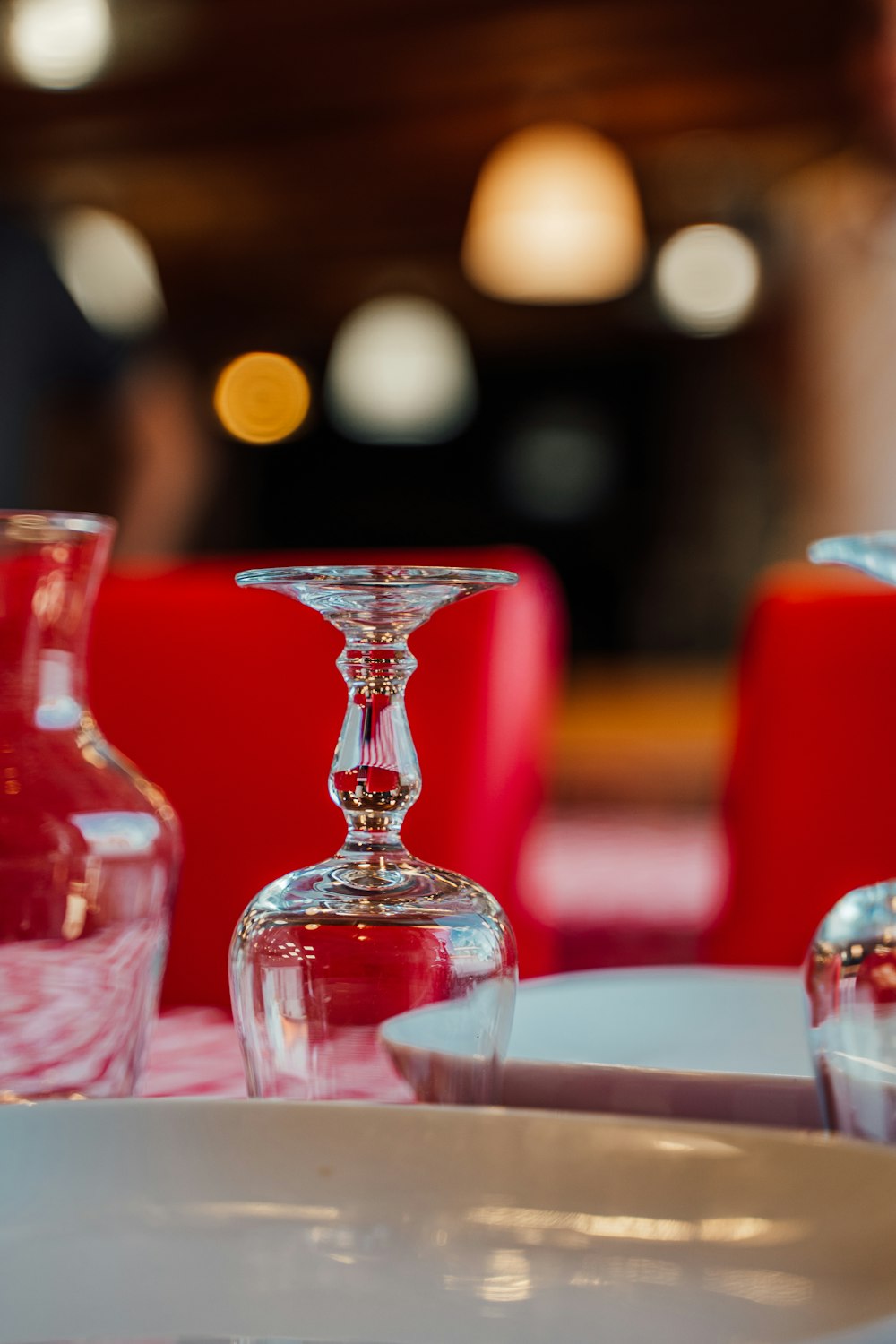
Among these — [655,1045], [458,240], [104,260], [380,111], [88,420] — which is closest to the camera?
[655,1045]

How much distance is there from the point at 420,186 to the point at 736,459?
1707 millimetres

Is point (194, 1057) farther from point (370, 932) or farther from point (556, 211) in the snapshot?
point (556, 211)

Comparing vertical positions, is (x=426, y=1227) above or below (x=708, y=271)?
below

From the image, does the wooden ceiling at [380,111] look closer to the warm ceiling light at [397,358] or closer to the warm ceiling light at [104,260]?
the warm ceiling light at [104,260]

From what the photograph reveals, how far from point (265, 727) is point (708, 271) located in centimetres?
412

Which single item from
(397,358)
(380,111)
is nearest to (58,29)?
(380,111)

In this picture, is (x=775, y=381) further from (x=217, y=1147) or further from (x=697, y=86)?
(x=217, y=1147)

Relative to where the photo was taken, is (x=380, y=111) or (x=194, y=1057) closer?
(x=194, y=1057)

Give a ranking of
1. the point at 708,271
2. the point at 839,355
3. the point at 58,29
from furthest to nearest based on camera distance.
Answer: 1. the point at 839,355
2. the point at 708,271
3. the point at 58,29

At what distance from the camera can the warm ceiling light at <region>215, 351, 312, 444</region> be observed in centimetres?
646

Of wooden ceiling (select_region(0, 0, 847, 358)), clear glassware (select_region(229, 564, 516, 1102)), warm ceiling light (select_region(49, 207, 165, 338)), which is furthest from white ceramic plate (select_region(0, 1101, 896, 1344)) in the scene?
warm ceiling light (select_region(49, 207, 165, 338))

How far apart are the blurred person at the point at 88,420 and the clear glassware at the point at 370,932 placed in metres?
2.07

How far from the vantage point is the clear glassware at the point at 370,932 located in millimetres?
389

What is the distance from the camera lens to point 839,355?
5219 millimetres
